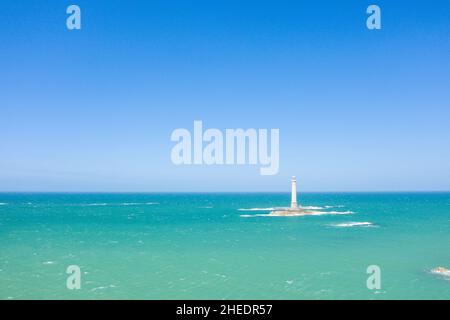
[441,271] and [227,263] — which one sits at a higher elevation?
[441,271]

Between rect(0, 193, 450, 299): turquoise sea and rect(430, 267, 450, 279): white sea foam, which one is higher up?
rect(430, 267, 450, 279): white sea foam

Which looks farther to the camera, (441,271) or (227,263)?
(227,263)

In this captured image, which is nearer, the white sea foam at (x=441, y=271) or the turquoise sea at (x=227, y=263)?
the turquoise sea at (x=227, y=263)

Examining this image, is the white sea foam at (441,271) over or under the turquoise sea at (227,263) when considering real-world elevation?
over

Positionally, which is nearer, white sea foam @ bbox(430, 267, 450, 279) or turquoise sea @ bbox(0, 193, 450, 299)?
turquoise sea @ bbox(0, 193, 450, 299)
